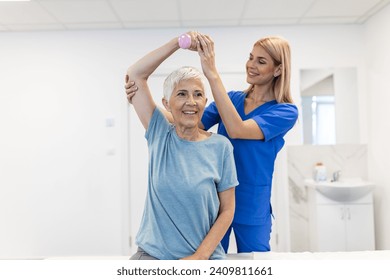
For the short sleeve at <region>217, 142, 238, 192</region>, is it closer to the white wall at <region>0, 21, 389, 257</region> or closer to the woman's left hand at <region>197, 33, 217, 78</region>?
the woman's left hand at <region>197, 33, 217, 78</region>

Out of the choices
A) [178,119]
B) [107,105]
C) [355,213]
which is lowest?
[355,213]

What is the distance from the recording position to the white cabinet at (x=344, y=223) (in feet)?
9.07

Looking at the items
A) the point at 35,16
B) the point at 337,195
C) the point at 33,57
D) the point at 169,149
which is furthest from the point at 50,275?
the point at 33,57

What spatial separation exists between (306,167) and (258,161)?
6.80 ft

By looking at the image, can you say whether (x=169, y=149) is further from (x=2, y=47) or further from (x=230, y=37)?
(x=2, y=47)

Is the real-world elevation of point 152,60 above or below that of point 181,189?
above

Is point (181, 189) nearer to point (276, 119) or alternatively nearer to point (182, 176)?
point (182, 176)

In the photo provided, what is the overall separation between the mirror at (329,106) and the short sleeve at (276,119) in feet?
6.65

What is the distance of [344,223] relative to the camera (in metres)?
2.77

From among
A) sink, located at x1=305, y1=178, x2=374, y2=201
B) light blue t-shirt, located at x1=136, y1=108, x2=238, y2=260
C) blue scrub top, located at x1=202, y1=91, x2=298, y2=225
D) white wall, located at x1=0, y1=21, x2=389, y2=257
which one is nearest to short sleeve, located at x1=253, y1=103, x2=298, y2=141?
blue scrub top, located at x1=202, y1=91, x2=298, y2=225

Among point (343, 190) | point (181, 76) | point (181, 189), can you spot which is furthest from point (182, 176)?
point (343, 190)

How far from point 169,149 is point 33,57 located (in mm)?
2709

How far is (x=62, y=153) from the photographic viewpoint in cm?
314

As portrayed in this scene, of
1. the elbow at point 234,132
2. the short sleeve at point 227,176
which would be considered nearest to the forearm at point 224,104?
the elbow at point 234,132
